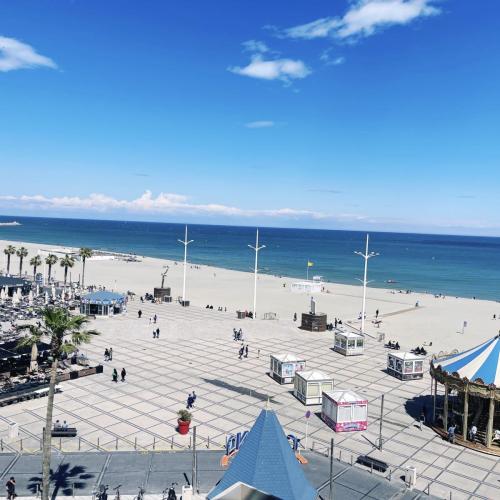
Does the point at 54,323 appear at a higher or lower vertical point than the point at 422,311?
higher

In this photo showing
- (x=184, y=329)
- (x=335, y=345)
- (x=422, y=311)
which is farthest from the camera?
(x=422, y=311)

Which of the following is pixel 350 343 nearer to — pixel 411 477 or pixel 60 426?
pixel 411 477

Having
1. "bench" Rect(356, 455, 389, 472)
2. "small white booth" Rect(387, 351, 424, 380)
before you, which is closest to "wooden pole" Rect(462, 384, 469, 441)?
"bench" Rect(356, 455, 389, 472)

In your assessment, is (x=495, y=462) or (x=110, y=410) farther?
(x=110, y=410)

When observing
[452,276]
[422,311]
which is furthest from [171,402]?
[452,276]

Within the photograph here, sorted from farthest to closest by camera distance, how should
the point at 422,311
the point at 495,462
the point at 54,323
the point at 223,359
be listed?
the point at 422,311, the point at 223,359, the point at 495,462, the point at 54,323

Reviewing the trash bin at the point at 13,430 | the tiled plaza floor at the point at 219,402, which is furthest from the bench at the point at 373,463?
the trash bin at the point at 13,430

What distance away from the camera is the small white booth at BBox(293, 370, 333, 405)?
2622 centimetres

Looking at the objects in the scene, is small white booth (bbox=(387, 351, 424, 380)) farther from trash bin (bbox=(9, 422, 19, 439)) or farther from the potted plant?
trash bin (bbox=(9, 422, 19, 439))

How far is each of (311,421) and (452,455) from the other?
6.79m

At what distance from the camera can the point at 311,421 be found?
2412 cm

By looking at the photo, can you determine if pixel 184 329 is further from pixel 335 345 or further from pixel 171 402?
pixel 171 402

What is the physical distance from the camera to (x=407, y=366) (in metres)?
31.3

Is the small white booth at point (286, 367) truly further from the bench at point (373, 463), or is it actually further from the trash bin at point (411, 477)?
the trash bin at point (411, 477)
